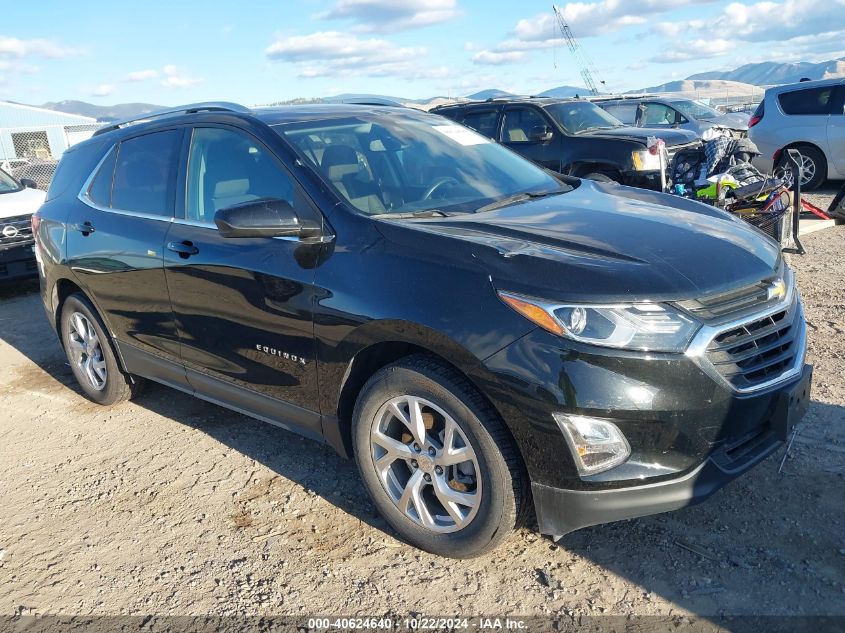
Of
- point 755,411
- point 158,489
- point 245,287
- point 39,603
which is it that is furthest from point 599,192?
point 39,603

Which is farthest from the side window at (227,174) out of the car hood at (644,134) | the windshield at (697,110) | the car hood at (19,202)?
the windshield at (697,110)

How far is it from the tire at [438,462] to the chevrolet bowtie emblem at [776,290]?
→ 1.12 metres

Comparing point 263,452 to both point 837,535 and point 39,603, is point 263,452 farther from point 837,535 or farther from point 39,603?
point 837,535

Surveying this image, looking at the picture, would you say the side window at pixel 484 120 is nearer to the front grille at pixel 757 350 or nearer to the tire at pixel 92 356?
the tire at pixel 92 356

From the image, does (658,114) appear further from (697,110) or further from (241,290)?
(241,290)

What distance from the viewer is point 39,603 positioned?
2918mm

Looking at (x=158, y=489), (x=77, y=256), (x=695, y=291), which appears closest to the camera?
(x=695, y=291)

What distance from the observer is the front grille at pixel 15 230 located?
8172 millimetres

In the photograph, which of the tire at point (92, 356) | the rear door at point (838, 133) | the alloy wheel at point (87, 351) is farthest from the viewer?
the rear door at point (838, 133)

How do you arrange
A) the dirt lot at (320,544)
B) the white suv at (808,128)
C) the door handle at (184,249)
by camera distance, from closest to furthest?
1. the dirt lot at (320,544)
2. the door handle at (184,249)
3. the white suv at (808,128)

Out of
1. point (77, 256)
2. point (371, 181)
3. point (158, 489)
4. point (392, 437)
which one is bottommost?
point (158, 489)

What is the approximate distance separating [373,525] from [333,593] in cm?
48

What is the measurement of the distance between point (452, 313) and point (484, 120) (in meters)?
8.80

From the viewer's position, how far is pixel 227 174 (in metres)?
3.67
